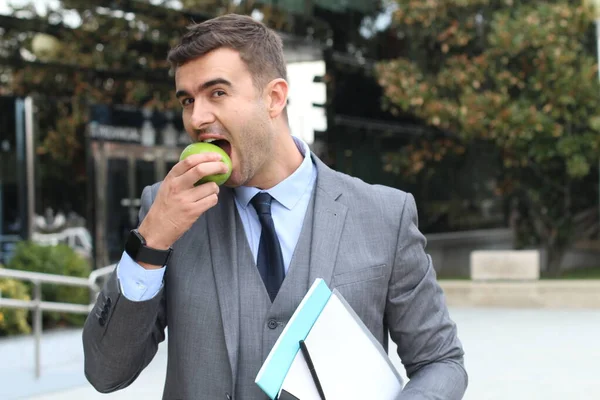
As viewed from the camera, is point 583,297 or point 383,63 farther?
point 383,63

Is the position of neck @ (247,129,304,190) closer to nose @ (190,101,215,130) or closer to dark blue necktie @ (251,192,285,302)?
dark blue necktie @ (251,192,285,302)

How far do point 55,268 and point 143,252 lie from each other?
9.42 m

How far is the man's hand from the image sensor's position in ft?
6.14

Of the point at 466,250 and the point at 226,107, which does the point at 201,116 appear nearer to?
the point at 226,107

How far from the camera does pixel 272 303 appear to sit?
6.59 ft

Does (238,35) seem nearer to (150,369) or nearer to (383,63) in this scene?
(150,369)

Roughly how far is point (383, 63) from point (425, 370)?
13235mm

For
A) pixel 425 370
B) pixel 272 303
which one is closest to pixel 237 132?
pixel 272 303

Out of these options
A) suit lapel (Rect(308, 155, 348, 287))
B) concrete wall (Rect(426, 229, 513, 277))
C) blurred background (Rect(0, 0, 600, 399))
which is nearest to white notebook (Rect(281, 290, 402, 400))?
suit lapel (Rect(308, 155, 348, 287))

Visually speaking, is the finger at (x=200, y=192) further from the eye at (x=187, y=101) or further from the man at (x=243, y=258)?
the eye at (x=187, y=101)

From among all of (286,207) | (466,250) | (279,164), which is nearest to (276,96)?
(279,164)

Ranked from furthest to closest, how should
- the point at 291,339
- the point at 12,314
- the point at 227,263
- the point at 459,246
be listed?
the point at 459,246
the point at 12,314
the point at 227,263
the point at 291,339

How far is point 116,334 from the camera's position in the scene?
1.96 meters

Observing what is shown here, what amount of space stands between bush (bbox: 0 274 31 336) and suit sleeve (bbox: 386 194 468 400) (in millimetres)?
8547
